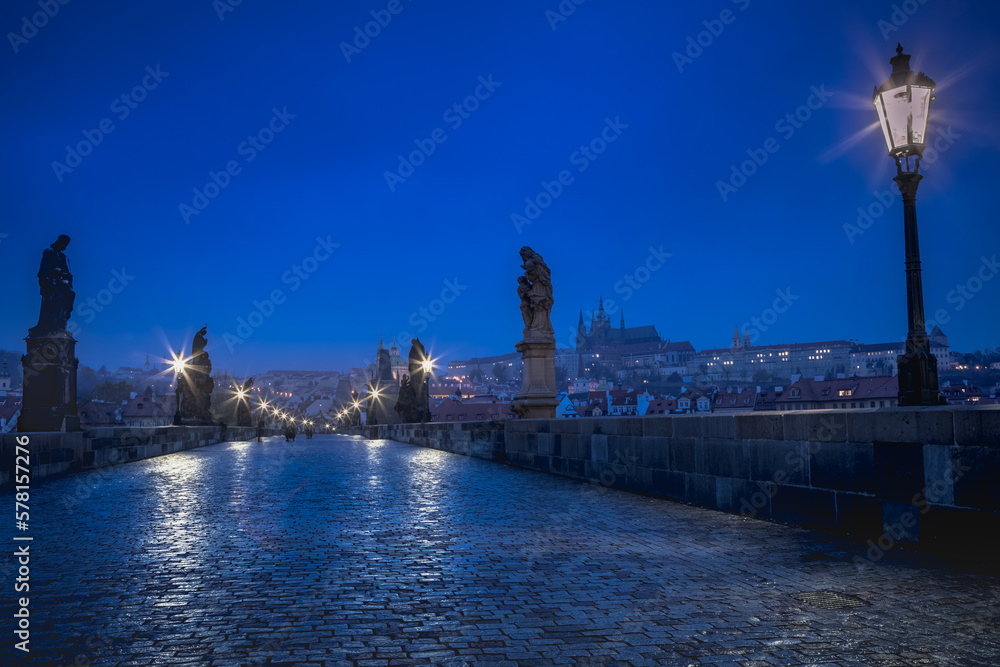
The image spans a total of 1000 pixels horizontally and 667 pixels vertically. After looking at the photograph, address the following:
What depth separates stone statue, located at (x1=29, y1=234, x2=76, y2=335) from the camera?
1486 cm

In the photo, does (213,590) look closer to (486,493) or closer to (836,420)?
(836,420)

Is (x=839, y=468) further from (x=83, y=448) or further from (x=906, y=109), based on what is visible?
(x=83, y=448)

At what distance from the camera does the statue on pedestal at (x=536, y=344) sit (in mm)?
16906

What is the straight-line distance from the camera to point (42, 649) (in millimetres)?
3295

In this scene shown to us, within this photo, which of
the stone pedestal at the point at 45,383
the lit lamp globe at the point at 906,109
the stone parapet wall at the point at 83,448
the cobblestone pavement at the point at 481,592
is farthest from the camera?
the stone pedestal at the point at 45,383

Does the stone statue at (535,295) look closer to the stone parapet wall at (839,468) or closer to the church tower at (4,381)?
the stone parapet wall at (839,468)

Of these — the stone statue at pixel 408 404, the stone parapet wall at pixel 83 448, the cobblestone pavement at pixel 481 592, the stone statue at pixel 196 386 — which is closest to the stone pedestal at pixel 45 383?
the stone parapet wall at pixel 83 448

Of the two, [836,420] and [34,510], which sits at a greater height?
[836,420]

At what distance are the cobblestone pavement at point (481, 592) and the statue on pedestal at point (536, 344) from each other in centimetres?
893

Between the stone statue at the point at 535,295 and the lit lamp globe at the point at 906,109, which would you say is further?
the stone statue at the point at 535,295

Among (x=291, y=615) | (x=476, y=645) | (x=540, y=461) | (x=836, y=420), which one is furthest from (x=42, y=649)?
(x=540, y=461)

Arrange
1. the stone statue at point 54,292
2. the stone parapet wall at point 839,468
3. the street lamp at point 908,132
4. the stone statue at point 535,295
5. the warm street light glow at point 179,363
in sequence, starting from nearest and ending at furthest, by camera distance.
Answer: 1. the stone parapet wall at point 839,468
2. the street lamp at point 908,132
3. the stone statue at point 54,292
4. the stone statue at point 535,295
5. the warm street light glow at point 179,363

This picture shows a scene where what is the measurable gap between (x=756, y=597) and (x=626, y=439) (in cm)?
592

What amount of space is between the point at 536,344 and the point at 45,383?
387 inches
